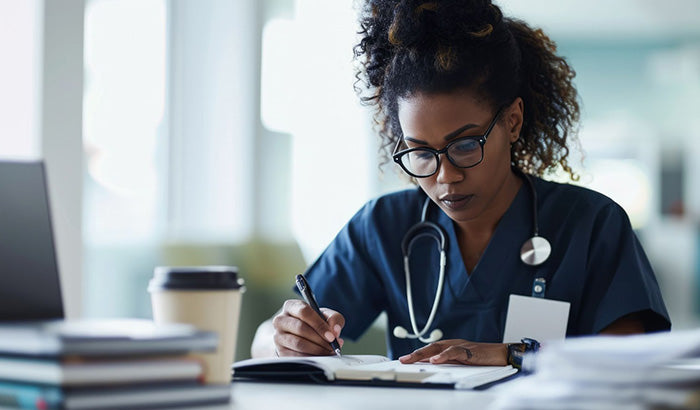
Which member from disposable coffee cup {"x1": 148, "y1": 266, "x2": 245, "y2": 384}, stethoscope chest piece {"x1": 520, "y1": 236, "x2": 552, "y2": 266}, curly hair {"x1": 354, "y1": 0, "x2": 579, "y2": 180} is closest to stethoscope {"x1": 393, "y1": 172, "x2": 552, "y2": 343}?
stethoscope chest piece {"x1": 520, "y1": 236, "x2": 552, "y2": 266}

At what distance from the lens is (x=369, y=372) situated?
107 cm

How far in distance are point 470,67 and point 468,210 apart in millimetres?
267

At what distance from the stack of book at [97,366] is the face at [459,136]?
75 centimetres

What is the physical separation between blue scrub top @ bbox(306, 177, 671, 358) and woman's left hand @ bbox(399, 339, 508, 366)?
0.28 metres

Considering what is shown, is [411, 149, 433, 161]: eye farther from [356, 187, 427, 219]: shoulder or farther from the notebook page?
the notebook page

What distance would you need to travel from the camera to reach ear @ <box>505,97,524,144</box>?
1.58 m

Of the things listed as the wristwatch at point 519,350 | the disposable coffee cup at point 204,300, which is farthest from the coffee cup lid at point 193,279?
the wristwatch at point 519,350

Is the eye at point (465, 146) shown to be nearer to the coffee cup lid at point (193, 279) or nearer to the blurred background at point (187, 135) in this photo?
the blurred background at point (187, 135)

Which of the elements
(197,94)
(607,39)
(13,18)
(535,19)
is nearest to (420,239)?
(13,18)

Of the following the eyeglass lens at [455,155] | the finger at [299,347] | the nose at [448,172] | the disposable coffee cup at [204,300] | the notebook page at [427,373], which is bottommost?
the finger at [299,347]

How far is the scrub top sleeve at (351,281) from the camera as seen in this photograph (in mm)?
1713

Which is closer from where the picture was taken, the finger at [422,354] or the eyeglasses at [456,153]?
the finger at [422,354]

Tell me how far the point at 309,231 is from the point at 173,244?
1.01 metres

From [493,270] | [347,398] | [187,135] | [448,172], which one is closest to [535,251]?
[493,270]
